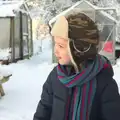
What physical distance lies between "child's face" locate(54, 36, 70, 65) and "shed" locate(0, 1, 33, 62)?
44.5ft

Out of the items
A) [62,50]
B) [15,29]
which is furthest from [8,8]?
[62,50]

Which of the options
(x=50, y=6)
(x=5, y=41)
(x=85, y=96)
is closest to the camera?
(x=85, y=96)

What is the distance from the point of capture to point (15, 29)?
52.7 feet

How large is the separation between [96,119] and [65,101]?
205 mm

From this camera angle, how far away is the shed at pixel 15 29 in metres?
15.6

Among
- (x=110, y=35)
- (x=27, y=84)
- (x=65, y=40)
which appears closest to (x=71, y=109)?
(x=65, y=40)

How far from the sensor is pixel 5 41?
15.7 meters

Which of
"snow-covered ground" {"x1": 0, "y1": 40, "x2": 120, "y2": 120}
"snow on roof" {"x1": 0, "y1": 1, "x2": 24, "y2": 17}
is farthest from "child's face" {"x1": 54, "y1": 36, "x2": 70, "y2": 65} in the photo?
"snow on roof" {"x1": 0, "y1": 1, "x2": 24, "y2": 17}

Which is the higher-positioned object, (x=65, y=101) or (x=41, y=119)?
(x=65, y=101)

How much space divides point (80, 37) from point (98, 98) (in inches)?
14.1

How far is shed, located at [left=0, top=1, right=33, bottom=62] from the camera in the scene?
1562cm

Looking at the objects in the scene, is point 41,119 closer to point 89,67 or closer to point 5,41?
point 89,67

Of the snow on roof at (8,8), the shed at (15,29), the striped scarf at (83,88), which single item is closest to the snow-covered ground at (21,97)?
the striped scarf at (83,88)

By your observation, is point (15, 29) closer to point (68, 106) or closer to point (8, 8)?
point (8, 8)
